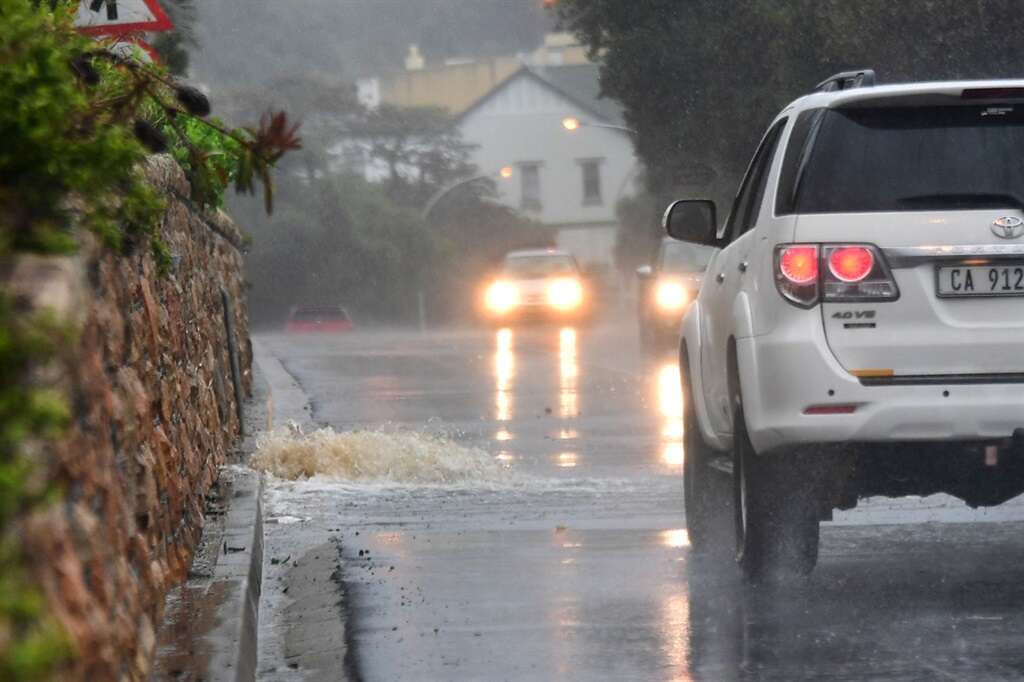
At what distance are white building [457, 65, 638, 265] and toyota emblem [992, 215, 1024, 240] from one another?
92397 mm

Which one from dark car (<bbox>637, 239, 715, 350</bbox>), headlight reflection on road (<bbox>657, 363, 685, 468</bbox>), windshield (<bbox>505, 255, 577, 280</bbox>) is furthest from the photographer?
windshield (<bbox>505, 255, 577, 280</bbox>)

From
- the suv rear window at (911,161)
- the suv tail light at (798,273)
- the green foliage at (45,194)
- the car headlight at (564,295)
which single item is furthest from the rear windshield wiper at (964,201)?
the car headlight at (564,295)

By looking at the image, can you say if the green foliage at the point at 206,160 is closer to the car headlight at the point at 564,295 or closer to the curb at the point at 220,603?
the curb at the point at 220,603

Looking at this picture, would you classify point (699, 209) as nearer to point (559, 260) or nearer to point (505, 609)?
point (505, 609)

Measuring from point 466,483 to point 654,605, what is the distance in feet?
15.5

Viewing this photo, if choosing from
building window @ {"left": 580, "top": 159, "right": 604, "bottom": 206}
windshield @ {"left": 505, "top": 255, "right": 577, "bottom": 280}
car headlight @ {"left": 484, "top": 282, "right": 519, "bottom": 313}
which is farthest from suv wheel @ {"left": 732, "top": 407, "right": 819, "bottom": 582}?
building window @ {"left": 580, "top": 159, "right": 604, "bottom": 206}

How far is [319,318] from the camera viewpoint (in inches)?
2522

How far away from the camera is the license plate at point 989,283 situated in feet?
24.8

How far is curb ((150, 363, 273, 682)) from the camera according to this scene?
19.5 feet

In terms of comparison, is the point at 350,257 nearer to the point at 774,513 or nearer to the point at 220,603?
the point at 774,513

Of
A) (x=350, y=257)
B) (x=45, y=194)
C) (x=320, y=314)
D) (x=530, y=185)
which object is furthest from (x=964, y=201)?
(x=530, y=185)

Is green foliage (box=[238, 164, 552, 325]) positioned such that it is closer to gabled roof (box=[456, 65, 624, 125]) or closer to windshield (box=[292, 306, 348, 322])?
windshield (box=[292, 306, 348, 322])

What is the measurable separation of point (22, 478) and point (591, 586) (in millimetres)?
5384

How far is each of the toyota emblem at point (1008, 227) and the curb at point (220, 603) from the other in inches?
113
